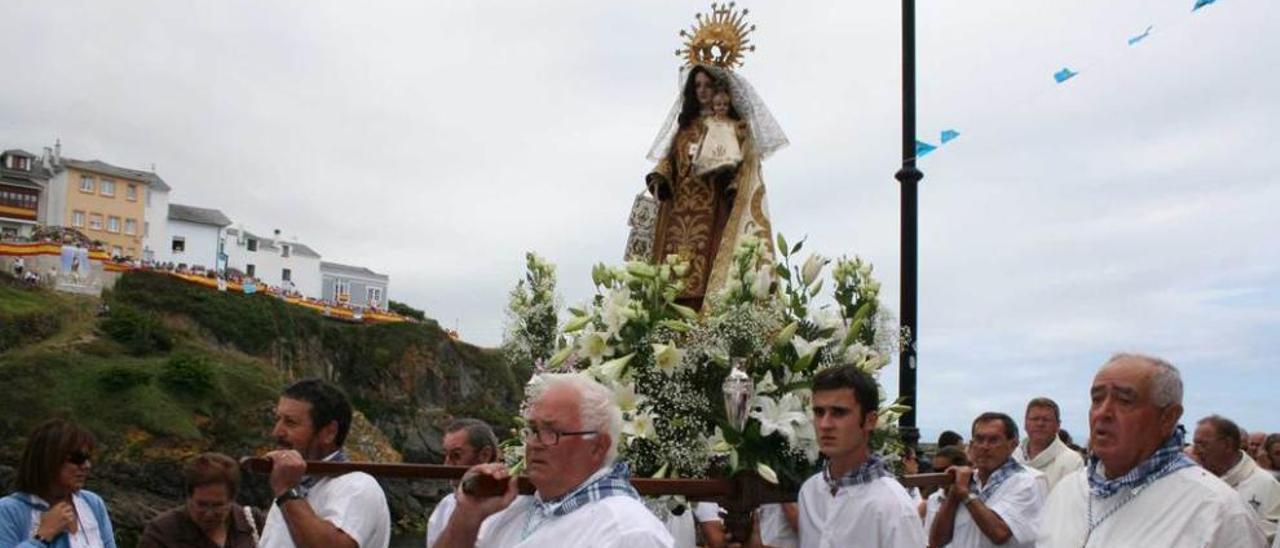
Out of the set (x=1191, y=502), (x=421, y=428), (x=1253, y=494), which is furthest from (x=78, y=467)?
(x=421, y=428)

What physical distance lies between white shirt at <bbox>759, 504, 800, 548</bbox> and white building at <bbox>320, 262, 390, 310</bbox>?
9408cm

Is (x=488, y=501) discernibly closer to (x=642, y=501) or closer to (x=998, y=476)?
(x=642, y=501)

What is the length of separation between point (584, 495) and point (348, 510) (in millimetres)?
1393

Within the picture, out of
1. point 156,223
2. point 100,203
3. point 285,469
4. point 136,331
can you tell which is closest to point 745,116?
point 285,469

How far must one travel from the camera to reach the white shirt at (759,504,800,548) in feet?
19.0

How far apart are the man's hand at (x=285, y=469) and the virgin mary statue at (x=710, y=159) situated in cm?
381

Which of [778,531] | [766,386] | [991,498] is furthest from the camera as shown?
[991,498]

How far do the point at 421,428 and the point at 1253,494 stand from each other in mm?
58290

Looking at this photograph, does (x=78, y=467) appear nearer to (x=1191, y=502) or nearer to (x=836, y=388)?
(x=836, y=388)

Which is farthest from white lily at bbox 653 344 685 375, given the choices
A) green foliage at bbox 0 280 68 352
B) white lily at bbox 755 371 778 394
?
green foliage at bbox 0 280 68 352

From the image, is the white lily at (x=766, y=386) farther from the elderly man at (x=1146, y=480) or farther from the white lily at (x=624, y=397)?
the elderly man at (x=1146, y=480)

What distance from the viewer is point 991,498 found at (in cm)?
703

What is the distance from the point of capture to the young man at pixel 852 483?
497cm

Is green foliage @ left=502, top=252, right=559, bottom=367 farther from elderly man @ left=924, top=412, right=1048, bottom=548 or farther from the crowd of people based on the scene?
elderly man @ left=924, top=412, right=1048, bottom=548
